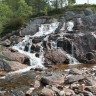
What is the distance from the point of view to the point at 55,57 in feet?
119

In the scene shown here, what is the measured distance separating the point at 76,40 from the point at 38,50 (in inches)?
225

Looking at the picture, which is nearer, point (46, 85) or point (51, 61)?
point (46, 85)

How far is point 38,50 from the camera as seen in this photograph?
3962 cm

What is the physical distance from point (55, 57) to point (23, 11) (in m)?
35.0

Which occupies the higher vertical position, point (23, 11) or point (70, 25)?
point (23, 11)

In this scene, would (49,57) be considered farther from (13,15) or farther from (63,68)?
(13,15)

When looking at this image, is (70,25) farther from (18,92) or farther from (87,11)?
(18,92)

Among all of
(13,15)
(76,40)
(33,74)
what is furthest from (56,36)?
(13,15)

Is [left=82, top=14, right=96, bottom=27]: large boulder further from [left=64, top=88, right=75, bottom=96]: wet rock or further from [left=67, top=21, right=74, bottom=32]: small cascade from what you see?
[left=64, top=88, right=75, bottom=96]: wet rock

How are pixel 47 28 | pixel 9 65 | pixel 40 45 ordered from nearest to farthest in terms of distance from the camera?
pixel 9 65 < pixel 40 45 < pixel 47 28

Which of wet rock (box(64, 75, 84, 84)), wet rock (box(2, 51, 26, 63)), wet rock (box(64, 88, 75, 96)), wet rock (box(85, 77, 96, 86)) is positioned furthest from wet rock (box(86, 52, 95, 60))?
wet rock (box(64, 88, 75, 96))

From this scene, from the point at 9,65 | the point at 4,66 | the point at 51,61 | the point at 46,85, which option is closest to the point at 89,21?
the point at 51,61

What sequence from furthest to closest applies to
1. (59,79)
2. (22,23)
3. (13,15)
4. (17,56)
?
(13,15), (22,23), (17,56), (59,79)

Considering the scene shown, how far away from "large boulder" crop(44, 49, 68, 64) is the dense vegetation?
50.6 feet
